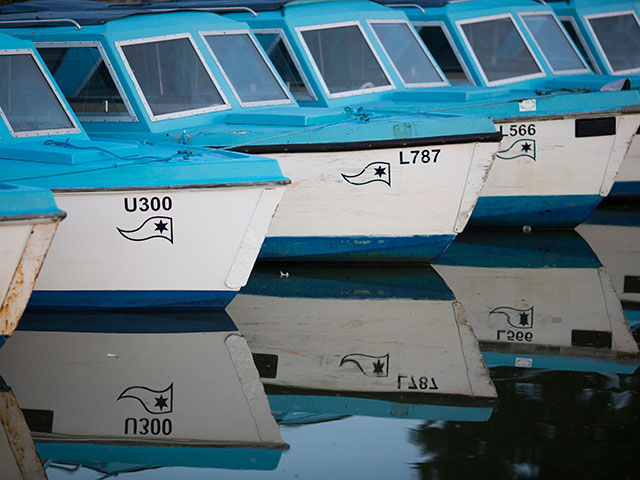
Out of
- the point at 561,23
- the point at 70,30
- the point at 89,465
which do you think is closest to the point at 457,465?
the point at 89,465

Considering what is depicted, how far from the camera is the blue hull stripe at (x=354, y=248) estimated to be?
9.79 metres

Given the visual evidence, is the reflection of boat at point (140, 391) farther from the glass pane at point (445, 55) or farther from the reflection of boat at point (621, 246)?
the glass pane at point (445, 55)

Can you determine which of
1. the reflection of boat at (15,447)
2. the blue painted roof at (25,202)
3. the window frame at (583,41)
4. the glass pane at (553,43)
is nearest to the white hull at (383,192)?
the blue painted roof at (25,202)

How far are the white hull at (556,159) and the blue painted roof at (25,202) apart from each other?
18.6ft

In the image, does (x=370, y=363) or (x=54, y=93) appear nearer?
(x=370, y=363)

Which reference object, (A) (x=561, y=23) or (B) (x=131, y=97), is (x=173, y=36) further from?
(A) (x=561, y=23)

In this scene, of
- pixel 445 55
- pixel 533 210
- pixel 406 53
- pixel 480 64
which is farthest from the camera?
pixel 445 55

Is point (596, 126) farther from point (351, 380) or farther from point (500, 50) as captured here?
point (351, 380)

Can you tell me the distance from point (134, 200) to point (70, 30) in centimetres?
250

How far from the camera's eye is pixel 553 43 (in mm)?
13414

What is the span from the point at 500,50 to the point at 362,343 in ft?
19.8

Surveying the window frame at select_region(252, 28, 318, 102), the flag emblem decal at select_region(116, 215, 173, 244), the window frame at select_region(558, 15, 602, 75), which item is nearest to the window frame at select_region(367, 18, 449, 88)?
the window frame at select_region(252, 28, 318, 102)

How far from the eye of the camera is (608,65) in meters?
14.0

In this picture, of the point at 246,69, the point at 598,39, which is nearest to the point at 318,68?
the point at 246,69
